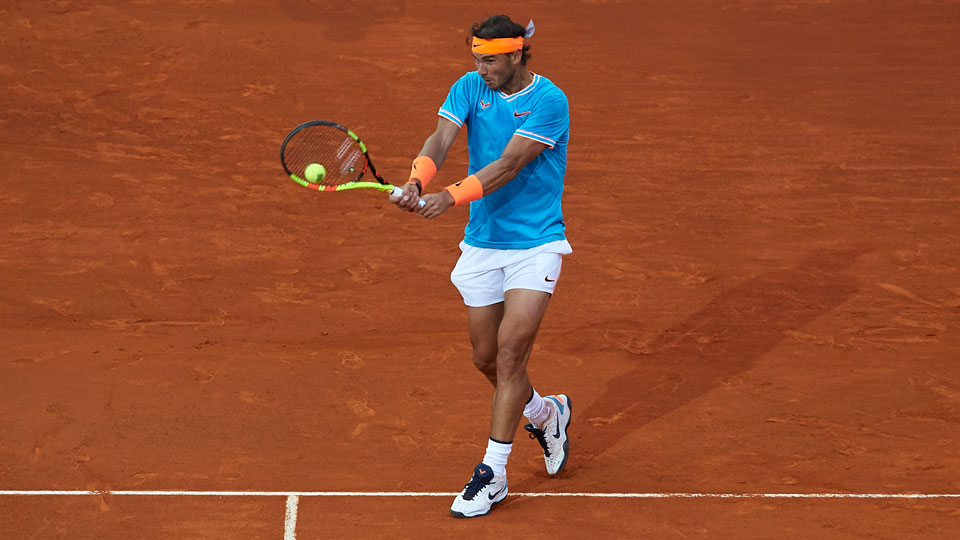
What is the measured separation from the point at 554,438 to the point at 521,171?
1592 millimetres

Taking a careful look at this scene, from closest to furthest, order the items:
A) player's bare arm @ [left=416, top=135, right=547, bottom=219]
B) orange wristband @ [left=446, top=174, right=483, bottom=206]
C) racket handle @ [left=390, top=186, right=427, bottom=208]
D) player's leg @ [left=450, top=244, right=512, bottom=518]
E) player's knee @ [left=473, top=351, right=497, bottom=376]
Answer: racket handle @ [left=390, top=186, right=427, bottom=208] → orange wristband @ [left=446, top=174, right=483, bottom=206] → player's bare arm @ [left=416, top=135, right=547, bottom=219] → player's leg @ [left=450, top=244, right=512, bottom=518] → player's knee @ [left=473, top=351, right=497, bottom=376]

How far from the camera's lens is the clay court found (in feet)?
20.6

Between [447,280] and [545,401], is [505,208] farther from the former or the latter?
[447,280]

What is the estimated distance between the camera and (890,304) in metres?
9.40

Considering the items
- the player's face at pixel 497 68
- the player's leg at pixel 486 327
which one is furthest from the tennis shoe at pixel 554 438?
the player's face at pixel 497 68

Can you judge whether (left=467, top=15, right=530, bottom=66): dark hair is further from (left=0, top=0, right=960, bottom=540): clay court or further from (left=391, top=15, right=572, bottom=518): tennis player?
(left=0, top=0, right=960, bottom=540): clay court

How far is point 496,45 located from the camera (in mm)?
5680

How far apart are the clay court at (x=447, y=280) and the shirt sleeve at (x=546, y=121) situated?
6.56ft

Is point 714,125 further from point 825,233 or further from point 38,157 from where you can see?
point 38,157

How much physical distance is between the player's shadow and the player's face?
7.78ft

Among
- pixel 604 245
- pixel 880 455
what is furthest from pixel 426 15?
pixel 880 455

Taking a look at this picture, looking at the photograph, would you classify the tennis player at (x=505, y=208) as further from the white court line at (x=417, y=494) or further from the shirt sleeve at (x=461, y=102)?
the white court line at (x=417, y=494)

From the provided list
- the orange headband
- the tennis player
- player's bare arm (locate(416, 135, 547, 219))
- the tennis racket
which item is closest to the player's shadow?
the tennis player

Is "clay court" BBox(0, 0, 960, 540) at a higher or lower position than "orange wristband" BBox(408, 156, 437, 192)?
lower
